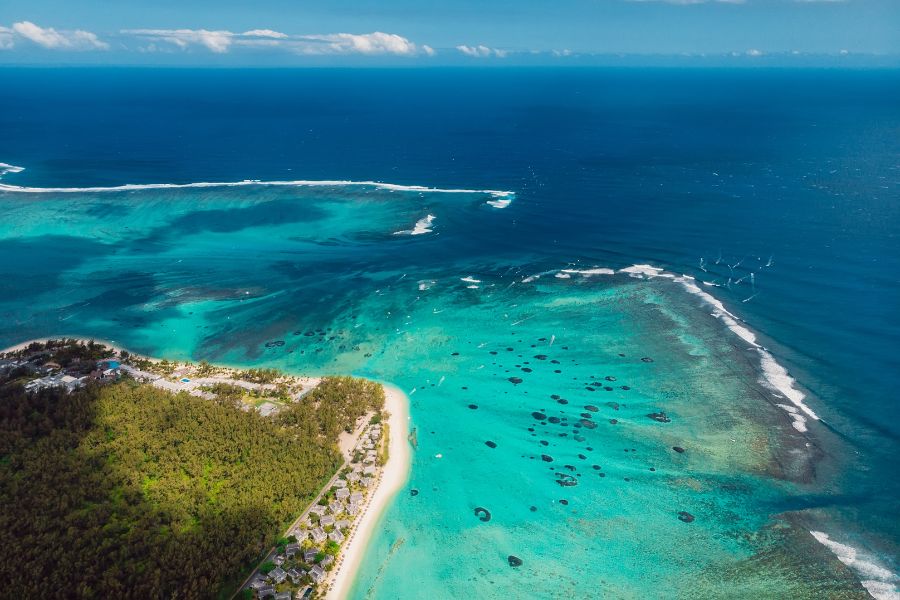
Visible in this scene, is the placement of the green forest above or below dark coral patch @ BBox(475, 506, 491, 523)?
above

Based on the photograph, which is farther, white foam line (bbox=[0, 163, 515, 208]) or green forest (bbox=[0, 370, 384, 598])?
white foam line (bbox=[0, 163, 515, 208])

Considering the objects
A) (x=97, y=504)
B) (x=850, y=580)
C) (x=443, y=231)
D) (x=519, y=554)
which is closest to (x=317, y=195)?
(x=443, y=231)

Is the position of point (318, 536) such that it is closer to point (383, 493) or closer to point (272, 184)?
point (383, 493)

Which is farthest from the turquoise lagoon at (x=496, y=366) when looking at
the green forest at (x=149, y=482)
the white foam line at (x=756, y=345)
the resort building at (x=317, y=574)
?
the green forest at (x=149, y=482)

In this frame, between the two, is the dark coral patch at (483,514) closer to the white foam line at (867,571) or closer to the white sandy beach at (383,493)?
the white sandy beach at (383,493)

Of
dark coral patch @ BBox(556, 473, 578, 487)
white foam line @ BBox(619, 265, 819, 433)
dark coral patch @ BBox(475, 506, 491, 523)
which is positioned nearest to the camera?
dark coral patch @ BBox(475, 506, 491, 523)

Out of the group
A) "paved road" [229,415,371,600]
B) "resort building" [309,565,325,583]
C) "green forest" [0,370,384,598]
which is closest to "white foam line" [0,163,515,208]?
"paved road" [229,415,371,600]

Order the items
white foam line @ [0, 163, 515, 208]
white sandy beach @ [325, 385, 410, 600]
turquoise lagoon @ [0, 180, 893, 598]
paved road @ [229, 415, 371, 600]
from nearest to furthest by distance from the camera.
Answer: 1. paved road @ [229, 415, 371, 600]
2. white sandy beach @ [325, 385, 410, 600]
3. turquoise lagoon @ [0, 180, 893, 598]
4. white foam line @ [0, 163, 515, 208]

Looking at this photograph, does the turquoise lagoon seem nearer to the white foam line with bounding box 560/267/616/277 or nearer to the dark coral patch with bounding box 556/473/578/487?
the dark coral patch with bounding box 556/473/578/487
